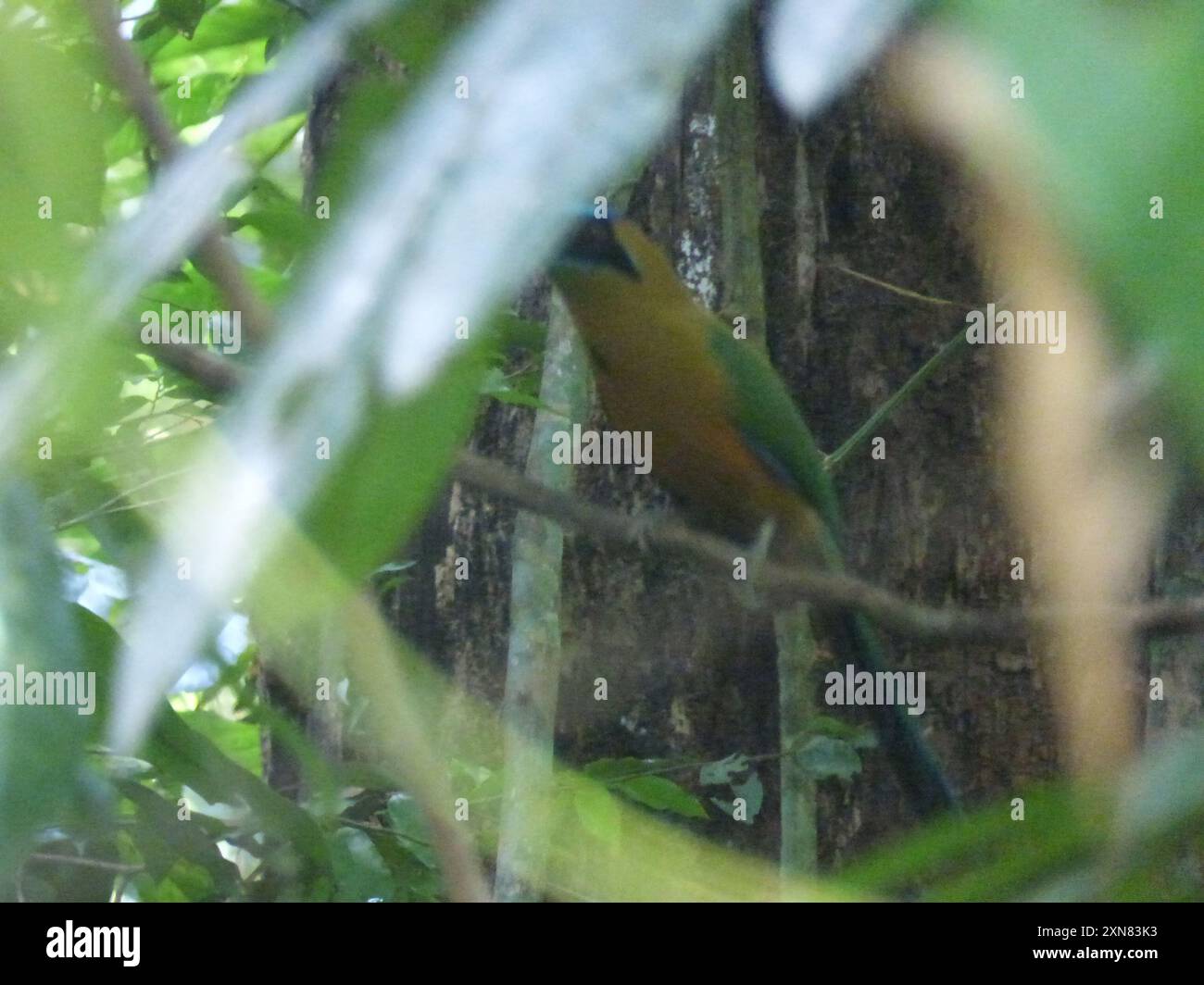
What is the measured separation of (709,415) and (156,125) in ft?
4.92

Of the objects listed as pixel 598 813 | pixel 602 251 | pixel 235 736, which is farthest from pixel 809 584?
pixel 235 736

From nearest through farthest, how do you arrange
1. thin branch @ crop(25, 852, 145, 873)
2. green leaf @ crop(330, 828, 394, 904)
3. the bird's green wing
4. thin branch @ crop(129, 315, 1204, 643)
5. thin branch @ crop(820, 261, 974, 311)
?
thin branch @ crop(129, 315, 1204, 643) < thin branch @ crop(25, 852, 145, 873) < green leaf @ crop(330, 828, 394, 904) < the bird's green wing < thin branch @ crop(820, 261, 974, 311)

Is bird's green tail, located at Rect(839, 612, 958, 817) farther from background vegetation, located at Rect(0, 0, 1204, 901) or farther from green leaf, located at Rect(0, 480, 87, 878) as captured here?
green leaf, located at Rect(0, 480, 87, 878)

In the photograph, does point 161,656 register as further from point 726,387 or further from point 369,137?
point 726,387

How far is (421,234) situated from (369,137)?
4.5 inches

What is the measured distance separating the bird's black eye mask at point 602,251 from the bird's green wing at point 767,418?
181 millimetres

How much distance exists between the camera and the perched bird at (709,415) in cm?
169

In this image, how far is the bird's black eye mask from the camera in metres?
1.50

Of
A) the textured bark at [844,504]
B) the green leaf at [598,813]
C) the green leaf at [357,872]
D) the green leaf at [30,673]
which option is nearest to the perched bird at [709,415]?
the textured bark at [844,504]

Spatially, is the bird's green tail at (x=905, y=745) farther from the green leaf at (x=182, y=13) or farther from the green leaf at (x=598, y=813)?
the green leaf at (x=182, y=13)

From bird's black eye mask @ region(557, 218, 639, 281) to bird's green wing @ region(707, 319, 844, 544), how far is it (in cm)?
18

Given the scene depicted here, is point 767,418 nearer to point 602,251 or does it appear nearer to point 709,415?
point 709,415

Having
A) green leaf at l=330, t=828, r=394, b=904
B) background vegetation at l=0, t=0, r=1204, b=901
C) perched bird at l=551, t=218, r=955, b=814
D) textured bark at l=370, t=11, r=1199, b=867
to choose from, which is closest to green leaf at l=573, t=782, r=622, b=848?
background vegetation at l=0, t=0, r=1204, b=901

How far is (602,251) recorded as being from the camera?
64.2 inches
